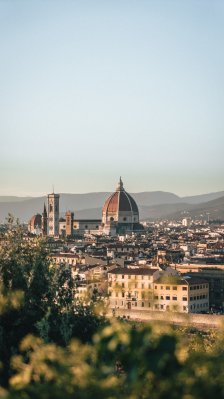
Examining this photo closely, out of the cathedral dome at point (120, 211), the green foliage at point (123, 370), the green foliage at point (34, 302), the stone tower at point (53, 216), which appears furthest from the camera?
the stone tower at point (53, 216)

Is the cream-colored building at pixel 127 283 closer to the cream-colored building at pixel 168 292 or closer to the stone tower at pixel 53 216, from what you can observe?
the cream-colored building at pixel 168 292

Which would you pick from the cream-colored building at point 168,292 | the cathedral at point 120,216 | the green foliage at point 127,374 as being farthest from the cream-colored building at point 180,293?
the cathedral at point 120,216

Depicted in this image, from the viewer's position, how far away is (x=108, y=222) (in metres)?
180

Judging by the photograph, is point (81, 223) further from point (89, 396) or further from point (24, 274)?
point (89, 396)

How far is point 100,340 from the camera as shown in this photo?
33.6 feet

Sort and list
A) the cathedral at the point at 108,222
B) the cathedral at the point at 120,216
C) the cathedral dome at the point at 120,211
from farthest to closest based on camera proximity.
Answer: the cathedral dome at the point at 120,211 → the cathedral at the point at 108,222 → the cathedral at the point at 120,216

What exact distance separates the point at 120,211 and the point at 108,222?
257 inches

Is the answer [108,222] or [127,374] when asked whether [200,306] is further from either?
[108,222]

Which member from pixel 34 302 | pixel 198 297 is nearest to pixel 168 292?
pixel 198 297

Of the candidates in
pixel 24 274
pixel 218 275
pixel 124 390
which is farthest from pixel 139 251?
pixel 124 390

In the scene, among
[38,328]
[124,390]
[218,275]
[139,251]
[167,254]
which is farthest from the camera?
[139,251]

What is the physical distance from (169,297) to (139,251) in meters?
43.4

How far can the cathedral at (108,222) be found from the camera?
181 metres

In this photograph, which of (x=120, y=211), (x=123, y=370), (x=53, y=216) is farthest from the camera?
(x=53, y=216)
